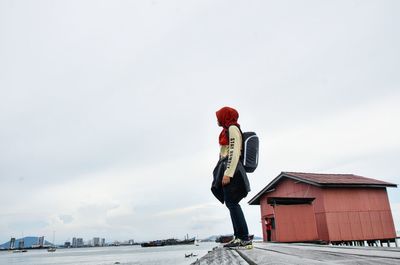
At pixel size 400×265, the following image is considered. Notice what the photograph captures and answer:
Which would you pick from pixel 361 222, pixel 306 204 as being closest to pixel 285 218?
pixel 306 204

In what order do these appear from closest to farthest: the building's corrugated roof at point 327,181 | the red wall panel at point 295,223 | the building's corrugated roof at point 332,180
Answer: the red wall panel at point 295,223 → the building's corrugated roof at point 327,181 → the building's corrugated roof at point 332,180

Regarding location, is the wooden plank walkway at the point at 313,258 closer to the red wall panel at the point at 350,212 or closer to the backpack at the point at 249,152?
the backpack at the point at 249,152

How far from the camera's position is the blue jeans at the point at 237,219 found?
13.9 ft

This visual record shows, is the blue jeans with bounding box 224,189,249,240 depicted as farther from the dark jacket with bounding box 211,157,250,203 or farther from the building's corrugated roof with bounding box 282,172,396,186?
the building's corrugated roof with bounding box 282,172,396,186

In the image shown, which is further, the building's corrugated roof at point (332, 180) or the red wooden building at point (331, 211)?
the building's corrugated roof at point (332, 180)

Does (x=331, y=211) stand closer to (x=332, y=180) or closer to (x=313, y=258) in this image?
(x=332, y=180)

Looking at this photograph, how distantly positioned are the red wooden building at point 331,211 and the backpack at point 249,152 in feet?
34.7

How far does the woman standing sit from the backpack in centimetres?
9

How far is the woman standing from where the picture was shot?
422 cm

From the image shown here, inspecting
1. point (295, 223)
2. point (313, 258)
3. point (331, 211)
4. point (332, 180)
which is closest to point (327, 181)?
point (332, 180)

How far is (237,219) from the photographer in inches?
169

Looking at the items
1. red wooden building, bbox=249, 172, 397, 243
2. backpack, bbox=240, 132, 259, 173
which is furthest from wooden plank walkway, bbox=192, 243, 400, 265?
red wooden building, bbox=249, 172, 397, 243

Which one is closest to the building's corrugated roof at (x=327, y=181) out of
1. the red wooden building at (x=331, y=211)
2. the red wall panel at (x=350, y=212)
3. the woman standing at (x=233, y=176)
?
the red wooden building at (x=331, y=211)

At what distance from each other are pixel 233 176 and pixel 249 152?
0.42 metres
